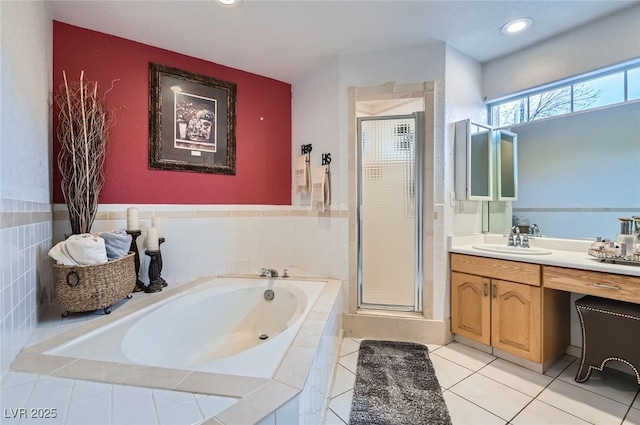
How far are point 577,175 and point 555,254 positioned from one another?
78 cm

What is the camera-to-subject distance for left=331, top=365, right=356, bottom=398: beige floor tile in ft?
5.61

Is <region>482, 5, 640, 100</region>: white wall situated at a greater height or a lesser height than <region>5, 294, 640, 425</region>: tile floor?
greater

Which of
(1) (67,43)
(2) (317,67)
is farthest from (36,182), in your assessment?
(2) (317,67)

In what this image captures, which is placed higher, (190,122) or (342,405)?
(190,122)

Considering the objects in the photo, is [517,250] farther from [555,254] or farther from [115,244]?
[115,244]

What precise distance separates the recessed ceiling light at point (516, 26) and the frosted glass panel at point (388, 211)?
85 centimetres

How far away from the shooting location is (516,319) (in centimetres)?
195

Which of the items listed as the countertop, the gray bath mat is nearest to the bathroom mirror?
the countertop

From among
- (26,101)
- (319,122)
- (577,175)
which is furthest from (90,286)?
(577,175)

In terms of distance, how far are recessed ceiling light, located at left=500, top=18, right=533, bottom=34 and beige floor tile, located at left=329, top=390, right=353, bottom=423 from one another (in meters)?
2.64

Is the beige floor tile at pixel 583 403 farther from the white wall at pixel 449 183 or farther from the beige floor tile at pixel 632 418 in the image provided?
the white wall at pixel 449 183

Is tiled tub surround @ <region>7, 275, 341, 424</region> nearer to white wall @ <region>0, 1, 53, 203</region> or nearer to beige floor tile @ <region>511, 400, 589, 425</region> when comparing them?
white wall @ <region>0, 1, 53, 203</region>

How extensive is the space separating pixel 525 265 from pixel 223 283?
217cm

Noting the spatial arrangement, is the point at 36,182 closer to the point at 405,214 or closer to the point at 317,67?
the point at 317,67
